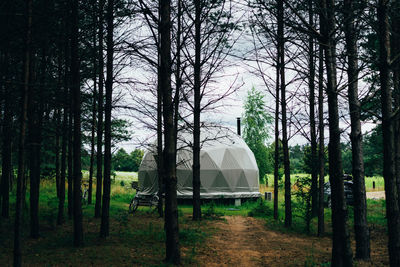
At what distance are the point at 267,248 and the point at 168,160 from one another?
418cm

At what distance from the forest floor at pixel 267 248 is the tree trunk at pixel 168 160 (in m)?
0.90

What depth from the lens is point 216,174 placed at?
2008cm

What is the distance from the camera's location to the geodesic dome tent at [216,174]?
1966 centimetres

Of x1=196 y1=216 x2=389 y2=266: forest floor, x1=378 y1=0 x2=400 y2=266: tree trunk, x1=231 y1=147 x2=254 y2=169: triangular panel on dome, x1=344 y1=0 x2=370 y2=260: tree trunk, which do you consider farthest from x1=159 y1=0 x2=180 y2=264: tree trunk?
x1=231 y1=147 x2=254 y2=169: triangular panel on dome

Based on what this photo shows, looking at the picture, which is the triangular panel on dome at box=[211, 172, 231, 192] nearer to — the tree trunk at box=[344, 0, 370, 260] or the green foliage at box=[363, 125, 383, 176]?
the green foliage at box=[363, 125, 383, 176]

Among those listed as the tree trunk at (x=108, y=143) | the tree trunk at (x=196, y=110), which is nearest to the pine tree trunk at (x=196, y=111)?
the tree trunk at (x=196, y=110)

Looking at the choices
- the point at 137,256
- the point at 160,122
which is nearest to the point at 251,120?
the point at 160,122

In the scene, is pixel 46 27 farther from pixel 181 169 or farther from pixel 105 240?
pixel 181 169

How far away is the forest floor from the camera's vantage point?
6.93 metres

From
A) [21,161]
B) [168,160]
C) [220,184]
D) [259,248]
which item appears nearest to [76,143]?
[21,161]

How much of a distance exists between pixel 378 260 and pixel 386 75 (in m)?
4.97

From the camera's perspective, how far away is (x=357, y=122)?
675cm

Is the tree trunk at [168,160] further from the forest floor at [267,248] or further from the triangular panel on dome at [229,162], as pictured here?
the triangular panel on dome at [229,162]

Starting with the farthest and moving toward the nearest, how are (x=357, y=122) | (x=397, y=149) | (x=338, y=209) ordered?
(x=397, y=149)
(x=357, y=122)
(x=338, y=209)
